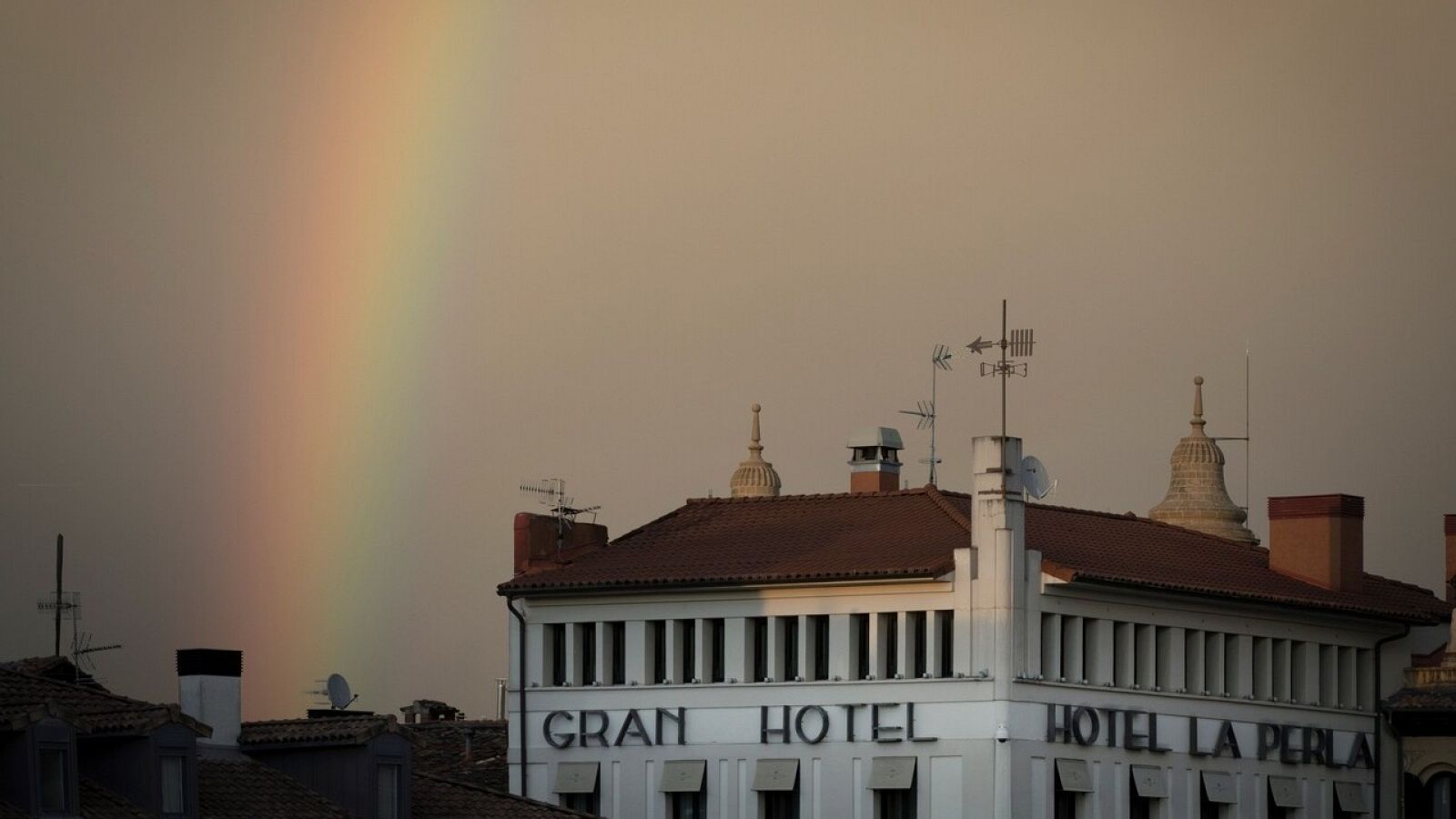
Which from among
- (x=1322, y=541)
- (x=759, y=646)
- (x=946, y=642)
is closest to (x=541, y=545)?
(x=759, y=646)

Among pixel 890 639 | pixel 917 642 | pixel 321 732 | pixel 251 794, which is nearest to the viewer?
pixel 251 794

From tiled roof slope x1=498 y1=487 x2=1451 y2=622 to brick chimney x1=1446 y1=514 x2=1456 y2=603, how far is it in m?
0.75

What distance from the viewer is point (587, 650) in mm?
91812

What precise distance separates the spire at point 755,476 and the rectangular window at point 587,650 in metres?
40.2

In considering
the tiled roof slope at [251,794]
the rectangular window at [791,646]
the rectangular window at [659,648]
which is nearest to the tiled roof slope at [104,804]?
the tiled roof slope at [251,794]

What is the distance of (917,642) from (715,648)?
250 inches

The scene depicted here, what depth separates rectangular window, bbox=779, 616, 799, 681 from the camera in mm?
87938

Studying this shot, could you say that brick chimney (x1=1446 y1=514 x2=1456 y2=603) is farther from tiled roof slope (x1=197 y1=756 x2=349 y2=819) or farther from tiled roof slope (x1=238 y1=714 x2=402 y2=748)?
tiled roof slope (x1=197 y1=756 x2=349 y2=819)

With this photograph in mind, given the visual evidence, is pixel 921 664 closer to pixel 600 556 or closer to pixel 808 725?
pixel 808 725

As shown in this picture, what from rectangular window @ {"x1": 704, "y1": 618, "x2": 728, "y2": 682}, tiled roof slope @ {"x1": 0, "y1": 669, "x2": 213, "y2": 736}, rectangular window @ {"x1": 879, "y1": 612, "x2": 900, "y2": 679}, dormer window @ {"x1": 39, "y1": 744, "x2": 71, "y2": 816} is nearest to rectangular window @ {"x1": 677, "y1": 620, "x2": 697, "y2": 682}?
rectangular window @ {"x1": 704, "y1": 618, "x2": 728, "y2": 682}

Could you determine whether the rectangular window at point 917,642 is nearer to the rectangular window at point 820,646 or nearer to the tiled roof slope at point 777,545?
the tiled roof slope at point 777,545

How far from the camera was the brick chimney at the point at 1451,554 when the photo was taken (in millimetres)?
97500

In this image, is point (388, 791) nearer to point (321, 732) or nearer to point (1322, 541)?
point (321, 732)

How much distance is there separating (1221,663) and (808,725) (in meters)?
12.5
